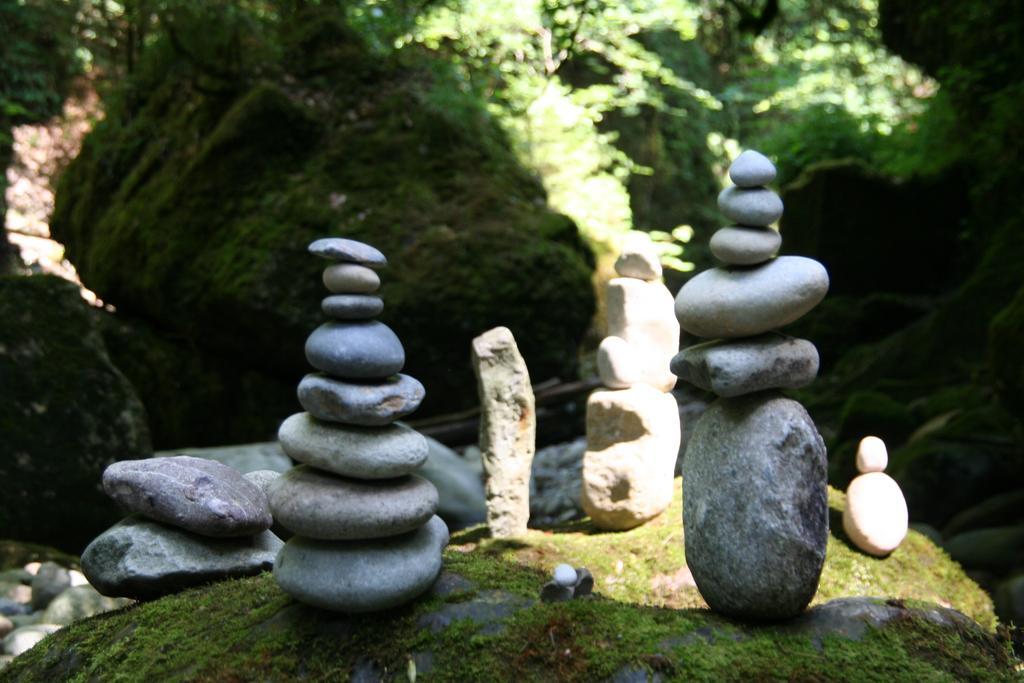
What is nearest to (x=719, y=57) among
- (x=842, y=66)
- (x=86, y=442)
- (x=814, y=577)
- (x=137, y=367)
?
(x=842, y=66)

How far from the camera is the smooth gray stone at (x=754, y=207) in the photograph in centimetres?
329

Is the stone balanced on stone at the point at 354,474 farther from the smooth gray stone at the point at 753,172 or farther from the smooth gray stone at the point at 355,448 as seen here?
the smooth gray stone at the point at 753,172

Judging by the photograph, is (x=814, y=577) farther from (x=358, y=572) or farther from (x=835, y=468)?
(x=835, y=468)

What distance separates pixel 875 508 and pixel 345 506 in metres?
3.50

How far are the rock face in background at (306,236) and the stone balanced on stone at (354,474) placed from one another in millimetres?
4314

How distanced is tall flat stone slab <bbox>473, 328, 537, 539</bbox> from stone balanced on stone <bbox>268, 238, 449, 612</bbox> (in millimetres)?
2256

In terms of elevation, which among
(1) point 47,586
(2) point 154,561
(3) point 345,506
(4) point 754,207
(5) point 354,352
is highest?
(4) point 754,207

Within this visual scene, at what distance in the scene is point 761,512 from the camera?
3.12m

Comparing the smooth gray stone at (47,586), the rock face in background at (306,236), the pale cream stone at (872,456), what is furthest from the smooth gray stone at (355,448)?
the rock face in background at (306,236)

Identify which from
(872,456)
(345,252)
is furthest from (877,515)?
(345,252)

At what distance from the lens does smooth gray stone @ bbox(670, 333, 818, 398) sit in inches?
126

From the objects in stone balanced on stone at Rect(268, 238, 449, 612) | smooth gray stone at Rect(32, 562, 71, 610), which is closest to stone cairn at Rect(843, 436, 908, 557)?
stone balanced on stone at Rect(268, 238, 449, 612)

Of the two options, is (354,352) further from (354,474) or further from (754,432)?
(754,432)

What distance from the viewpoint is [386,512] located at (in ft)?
10.3
